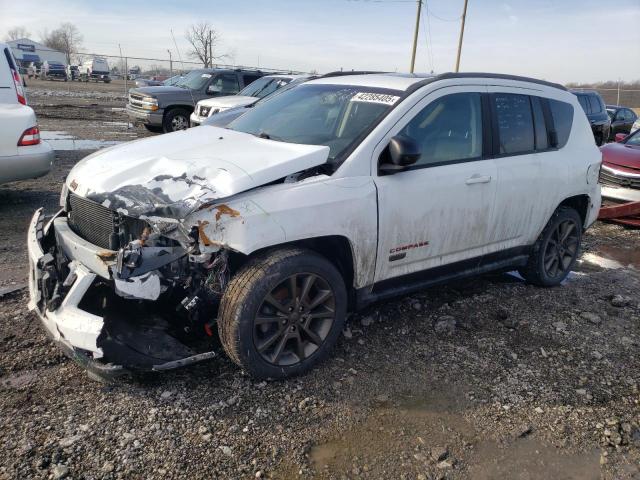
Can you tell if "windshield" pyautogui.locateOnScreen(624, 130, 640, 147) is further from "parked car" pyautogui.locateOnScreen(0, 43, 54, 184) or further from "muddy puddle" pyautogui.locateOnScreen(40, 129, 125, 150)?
"muddy puddle" pyautogui.locateOnScreen(40, 129, 125, 150)

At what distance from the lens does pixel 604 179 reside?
27.8 feet

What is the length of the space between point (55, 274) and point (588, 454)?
3.17 m

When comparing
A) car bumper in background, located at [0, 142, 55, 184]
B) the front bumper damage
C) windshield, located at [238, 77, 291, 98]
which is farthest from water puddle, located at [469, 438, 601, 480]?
windshield, located at [238, 77, 291, 98]

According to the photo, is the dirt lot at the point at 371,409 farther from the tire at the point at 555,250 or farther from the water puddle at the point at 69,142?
the water puddle at the point at 69,142

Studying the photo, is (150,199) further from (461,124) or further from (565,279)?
(565,279)

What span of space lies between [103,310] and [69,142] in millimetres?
A: 10586

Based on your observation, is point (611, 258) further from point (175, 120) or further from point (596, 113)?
point (175, 120)

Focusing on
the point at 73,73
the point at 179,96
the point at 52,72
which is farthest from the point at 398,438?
the point at 73,73

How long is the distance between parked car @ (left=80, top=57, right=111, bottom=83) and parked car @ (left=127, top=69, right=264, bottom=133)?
39.8 meters

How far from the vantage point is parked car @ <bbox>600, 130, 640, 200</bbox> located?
8148mm

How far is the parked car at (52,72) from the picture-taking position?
147ft

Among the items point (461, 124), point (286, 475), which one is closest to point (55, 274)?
point (286, 475)

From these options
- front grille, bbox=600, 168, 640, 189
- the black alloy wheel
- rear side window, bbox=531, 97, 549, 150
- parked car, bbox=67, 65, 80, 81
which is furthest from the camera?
parked car, bbox=67, 65, 80, 81

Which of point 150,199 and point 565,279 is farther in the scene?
point 565,279
